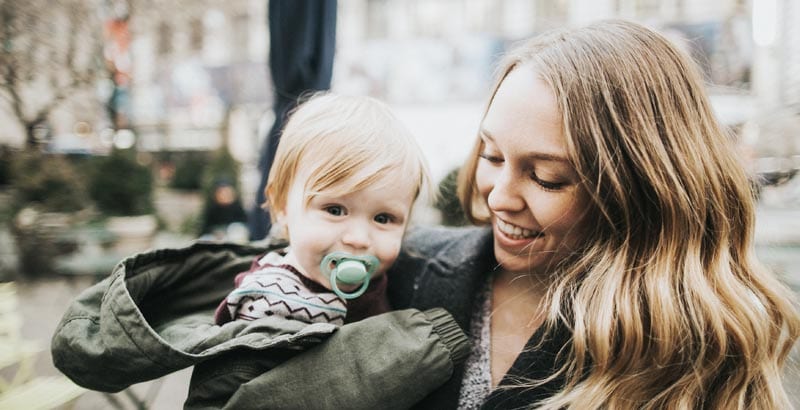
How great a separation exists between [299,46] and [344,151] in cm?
257

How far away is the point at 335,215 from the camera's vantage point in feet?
4.34

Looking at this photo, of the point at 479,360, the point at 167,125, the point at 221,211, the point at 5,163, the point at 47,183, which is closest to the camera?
the point at 479,360

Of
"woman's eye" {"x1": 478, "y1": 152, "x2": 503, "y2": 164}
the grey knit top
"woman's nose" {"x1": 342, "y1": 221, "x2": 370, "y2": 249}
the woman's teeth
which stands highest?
"woman's eye" {"x1": 478, "y1": 152, "x2": 503, "y2": 164}

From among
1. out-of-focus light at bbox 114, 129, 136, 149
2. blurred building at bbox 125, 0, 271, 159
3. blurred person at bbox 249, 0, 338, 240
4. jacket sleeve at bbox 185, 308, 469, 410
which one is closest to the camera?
jacket sleeve at bbox 185, 308, 469, 410

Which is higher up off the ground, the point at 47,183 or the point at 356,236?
the point at 356,236

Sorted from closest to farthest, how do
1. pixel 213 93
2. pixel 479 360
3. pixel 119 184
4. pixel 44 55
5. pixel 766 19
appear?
1. pixel 479 360
2. pixel 44 55
3. pixel 119 184
4. pixel 766 19
5. pixel 213 93

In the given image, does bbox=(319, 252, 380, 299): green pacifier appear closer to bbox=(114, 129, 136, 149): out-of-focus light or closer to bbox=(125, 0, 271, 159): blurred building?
bbox=(114, 129, 136, 149): out-of-focus light

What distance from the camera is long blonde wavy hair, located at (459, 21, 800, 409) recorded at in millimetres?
1139

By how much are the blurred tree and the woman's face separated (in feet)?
11.2

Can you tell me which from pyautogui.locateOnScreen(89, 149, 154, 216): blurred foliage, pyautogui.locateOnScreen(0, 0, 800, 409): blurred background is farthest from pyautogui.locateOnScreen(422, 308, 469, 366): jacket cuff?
pyautogui.locateOnScreen(89, 149, 154, 216): blurred foliage

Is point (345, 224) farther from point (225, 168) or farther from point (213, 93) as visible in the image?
point (213, 93)

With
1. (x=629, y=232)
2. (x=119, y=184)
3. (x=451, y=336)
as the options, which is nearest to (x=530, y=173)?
(x=629, y=232)

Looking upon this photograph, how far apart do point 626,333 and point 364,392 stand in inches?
23.7

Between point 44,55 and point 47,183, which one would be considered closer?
point 44,55
